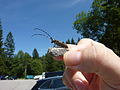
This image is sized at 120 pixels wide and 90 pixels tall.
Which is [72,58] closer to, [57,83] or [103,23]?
[57,83]

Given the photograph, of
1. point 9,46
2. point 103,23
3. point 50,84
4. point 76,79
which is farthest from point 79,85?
point 9,46

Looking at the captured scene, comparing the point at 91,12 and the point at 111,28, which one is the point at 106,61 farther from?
the point at 91,12

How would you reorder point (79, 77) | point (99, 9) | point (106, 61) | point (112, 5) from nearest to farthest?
point (106, 61) < point (79, 77) < point (112, 5) < point (99, 9)

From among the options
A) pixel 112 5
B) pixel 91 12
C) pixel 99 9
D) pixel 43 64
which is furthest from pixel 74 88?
pixel 43 64

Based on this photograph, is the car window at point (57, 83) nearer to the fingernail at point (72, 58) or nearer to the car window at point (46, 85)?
the car window at point (46, 85)

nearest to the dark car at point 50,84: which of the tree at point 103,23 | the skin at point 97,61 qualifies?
the skin at point 97,61

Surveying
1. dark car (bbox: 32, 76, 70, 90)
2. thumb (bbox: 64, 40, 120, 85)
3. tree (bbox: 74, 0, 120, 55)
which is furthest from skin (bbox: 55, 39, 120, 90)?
tree (bbox: 74, 0, 120, 55)

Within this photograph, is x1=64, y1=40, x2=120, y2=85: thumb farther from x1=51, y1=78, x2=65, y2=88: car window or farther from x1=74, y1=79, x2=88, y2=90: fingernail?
x1=51, y1=78, x2=65, y2=88: car window
